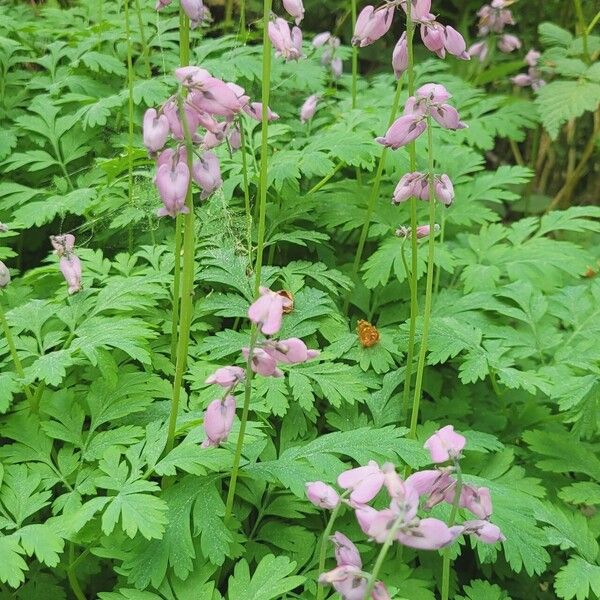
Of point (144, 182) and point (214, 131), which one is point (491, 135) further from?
point (214, 131)

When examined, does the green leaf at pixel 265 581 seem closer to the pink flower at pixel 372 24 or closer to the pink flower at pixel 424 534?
the pink flower at pixel 424 534

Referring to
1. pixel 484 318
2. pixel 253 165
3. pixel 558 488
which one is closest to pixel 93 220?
pixel 253 165

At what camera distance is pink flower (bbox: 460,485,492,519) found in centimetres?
154

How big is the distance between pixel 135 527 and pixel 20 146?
84.3 inches

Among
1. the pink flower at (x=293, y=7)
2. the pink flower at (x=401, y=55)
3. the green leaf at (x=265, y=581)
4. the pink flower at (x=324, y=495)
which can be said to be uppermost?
the pink flower at (x=293, y=7)

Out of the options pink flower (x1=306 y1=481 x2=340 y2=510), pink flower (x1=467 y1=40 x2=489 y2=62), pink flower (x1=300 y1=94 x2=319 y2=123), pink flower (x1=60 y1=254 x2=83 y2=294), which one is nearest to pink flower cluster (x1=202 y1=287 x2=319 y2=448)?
pink flower (x1=306 y1=481 x2=340 y2=510)

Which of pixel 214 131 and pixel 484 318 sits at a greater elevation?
pixel 214 131

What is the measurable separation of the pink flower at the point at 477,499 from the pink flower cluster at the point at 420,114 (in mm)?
879

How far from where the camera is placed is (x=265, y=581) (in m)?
1.75

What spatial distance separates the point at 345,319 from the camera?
104 inches

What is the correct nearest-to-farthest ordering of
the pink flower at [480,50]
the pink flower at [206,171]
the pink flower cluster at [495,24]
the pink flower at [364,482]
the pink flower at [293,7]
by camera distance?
the pink flower at [364,482]
the pink flower at [206,171]
the pink flower at [293,7]
the pink flower cluster at [495,24]
the pink flower at [480,50]

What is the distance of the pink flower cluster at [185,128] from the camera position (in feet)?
5.01

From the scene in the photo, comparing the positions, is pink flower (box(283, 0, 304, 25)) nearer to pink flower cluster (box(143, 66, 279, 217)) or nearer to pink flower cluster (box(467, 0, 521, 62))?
pink flower cluster (box(143, 66, 279, 217))

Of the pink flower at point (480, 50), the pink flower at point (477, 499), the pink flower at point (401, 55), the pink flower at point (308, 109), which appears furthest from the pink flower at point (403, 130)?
the pink flower at point (480, 50)
